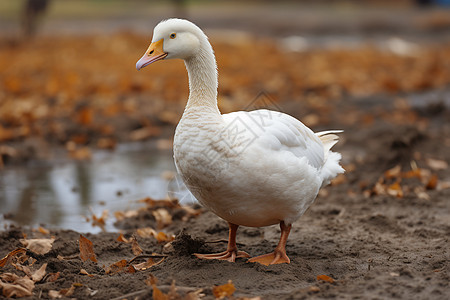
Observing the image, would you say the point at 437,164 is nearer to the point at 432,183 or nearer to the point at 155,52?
the point at 432,183

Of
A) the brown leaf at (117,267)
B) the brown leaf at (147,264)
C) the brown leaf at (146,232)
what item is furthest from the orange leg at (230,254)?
the brown leaf at (146,232)

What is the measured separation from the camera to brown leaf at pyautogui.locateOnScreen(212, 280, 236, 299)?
11.1 ft

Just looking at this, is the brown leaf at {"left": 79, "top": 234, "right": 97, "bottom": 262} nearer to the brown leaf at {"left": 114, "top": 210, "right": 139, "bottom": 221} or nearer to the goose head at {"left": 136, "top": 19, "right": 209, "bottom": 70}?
the brown leaf at {"left": 114, "top": 210, "right": 139, "bottom": 221}

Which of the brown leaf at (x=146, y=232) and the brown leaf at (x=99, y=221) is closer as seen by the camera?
the brown leaf at (x=146, y=232)

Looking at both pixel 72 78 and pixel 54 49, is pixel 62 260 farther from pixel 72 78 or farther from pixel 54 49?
pixel 54 49

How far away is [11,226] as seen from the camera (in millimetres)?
5020

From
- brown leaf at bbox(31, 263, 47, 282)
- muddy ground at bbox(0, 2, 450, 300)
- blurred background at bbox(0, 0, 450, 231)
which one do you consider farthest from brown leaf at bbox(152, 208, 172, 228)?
brown leaf at bbox(31, 263, 47, 282)

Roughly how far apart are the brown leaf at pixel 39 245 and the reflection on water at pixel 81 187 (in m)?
0.86

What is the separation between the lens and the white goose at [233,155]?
3.65 metres

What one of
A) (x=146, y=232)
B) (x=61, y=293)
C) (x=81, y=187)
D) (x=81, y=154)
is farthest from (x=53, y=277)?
(x=81, y=154)

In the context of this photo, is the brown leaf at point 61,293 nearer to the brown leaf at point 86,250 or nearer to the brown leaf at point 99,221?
the brown leaf at point 86,250

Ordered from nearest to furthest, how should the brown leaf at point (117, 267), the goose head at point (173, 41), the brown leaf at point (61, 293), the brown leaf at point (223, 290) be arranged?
the brown leaf at point (223, 290), the brown leaf at point (61, 293), the goose head at point (173, 41), the brown leaf at point (117, 267)

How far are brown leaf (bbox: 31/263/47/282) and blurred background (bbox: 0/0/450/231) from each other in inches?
58.8

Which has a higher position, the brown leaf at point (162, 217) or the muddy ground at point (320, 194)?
the muddy ground at point (320, 194)
